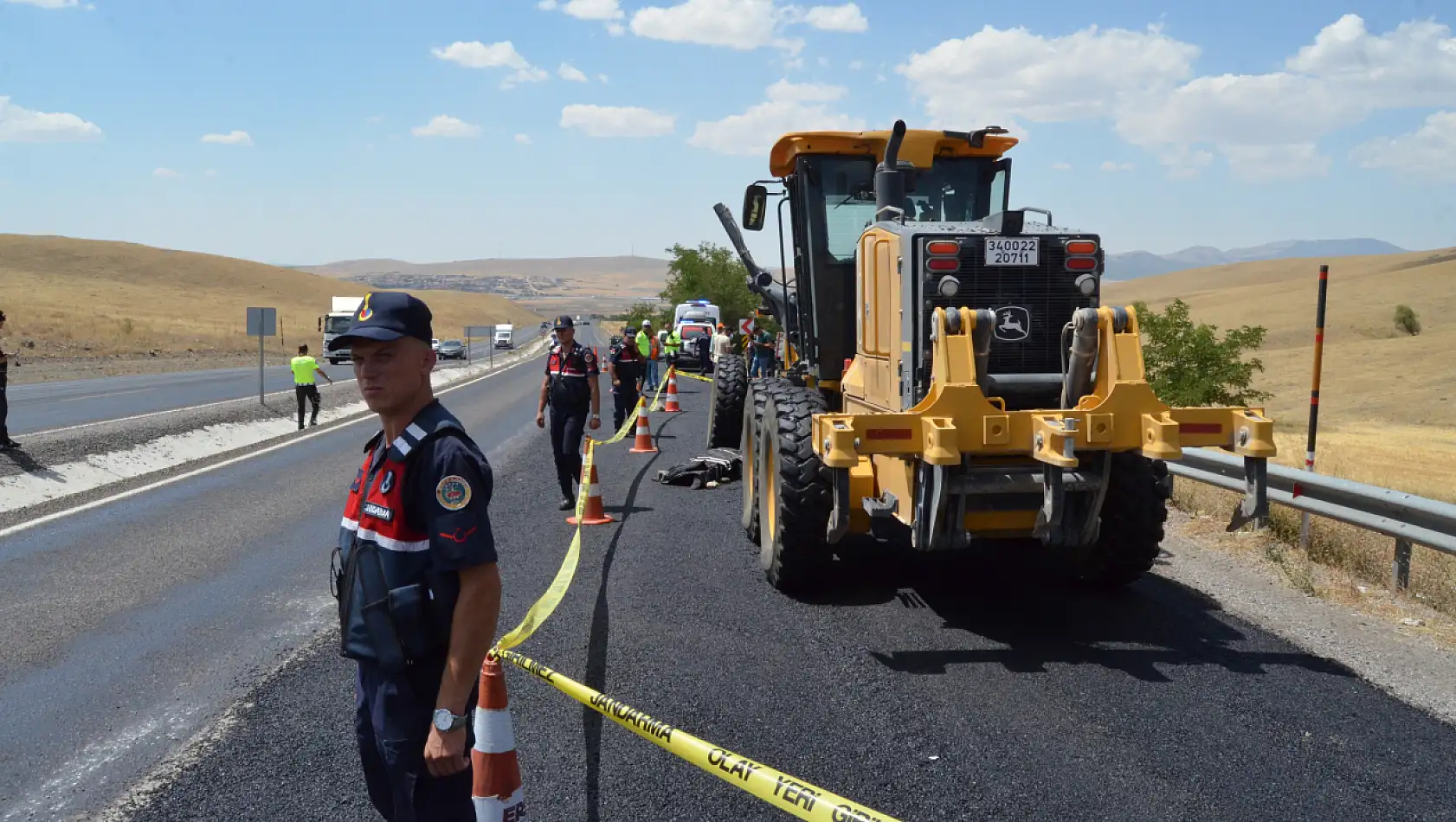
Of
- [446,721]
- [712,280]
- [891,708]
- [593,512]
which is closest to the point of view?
[446,721]

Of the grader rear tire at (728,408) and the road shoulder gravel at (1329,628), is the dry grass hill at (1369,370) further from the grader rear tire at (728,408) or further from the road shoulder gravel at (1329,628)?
the grader rear tire at (728,408)

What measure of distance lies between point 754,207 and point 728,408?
6.15 meters

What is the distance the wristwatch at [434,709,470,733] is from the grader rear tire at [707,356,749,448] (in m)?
12.7

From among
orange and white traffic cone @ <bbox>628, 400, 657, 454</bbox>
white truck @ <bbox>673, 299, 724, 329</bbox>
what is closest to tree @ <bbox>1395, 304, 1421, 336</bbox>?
white truck @ <bbox>673, 299, 724, 329</bbox>

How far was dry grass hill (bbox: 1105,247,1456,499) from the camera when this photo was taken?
18969 millimetres

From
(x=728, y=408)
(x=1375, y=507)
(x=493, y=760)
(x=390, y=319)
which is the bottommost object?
(x=493, y=760)

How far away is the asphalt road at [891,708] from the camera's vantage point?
14.0 feet

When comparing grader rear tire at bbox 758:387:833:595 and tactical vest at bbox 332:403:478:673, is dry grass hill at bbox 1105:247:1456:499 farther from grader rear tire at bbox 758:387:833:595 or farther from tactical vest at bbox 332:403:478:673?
tactical vest at bbox 332:403:478:673

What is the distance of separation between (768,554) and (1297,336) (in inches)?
2353

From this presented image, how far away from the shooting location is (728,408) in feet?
51.4

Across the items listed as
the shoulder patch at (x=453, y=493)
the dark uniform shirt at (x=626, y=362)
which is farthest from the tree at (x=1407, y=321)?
the shoulder patch at (x=453, y=493)

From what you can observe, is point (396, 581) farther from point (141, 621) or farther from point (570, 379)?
point (570, 379)

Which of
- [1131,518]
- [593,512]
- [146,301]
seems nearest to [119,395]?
[593,512]

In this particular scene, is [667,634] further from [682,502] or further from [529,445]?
[529,445]
